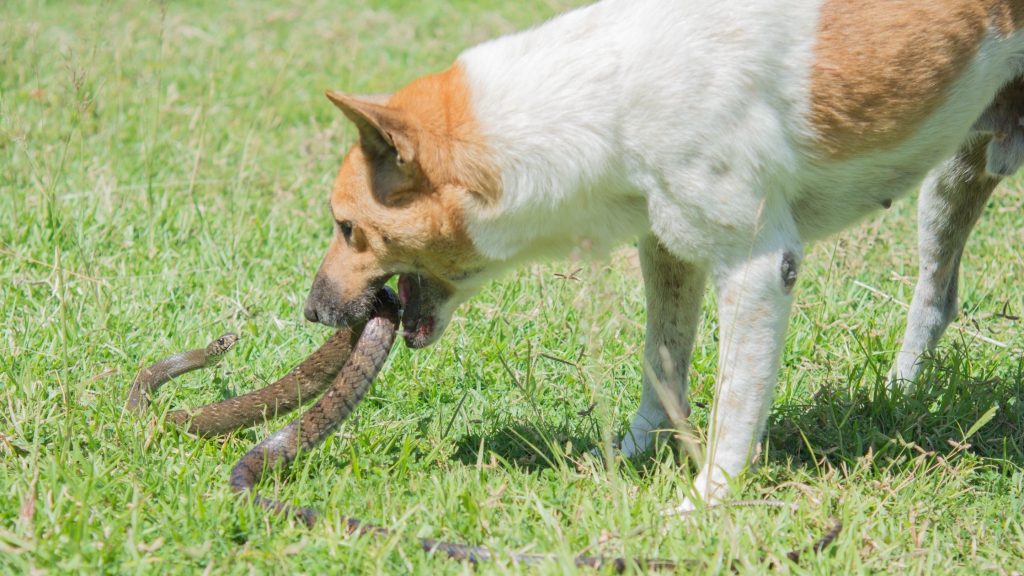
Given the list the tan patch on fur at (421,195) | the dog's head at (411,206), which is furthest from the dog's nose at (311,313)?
the tan patch on fur at (421,195)

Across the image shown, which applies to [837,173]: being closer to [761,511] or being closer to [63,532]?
[761,511]

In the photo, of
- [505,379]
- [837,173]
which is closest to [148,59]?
[505,379]

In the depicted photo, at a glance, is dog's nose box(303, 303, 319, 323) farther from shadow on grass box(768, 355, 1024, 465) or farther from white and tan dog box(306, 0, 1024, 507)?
shadow on grass box(768, 355, 1024, 465)

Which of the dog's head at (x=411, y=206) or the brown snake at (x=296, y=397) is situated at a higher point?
the dog's head at (x=411, y=206)

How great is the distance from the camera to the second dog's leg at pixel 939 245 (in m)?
4.48

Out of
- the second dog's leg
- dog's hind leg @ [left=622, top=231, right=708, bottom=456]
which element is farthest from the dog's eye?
the second dog's leg

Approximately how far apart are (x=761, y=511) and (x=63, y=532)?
188 cm

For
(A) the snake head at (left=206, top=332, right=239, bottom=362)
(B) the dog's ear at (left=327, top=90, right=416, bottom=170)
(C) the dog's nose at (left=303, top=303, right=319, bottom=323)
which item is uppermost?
(B) the dog's ear at (left=327, top=90, right=416, bottom=170)

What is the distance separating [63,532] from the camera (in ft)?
10.2

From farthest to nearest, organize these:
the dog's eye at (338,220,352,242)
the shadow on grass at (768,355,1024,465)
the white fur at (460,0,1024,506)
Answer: the shadow on grass at (768,355,1024,465)
the dog's eye at (338,220,352,242)
the white fur at (460,0,1024,506)

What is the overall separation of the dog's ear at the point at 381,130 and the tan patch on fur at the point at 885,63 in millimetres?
1168

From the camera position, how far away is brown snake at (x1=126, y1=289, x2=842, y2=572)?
3547 mm

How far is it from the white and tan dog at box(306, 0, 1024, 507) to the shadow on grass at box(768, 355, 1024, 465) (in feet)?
1.71

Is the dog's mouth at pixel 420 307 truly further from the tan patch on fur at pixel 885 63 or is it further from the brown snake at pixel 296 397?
the tan patch on fur at pixel 885 63
